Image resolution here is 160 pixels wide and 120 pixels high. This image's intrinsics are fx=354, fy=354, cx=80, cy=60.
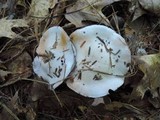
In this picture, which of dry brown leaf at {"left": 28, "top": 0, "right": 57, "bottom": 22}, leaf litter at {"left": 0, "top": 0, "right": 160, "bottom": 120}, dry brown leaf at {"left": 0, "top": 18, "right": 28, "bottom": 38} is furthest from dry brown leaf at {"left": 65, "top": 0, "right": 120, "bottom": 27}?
dry brown leaf at {"left": 0, "top": 18, "right": 28, "bottom": 38}

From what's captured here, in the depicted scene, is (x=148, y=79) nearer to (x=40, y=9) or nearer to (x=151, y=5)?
(x=151, y=5)

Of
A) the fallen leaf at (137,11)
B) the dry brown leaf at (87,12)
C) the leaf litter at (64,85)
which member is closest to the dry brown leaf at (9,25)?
the leaf litter at (64,85)

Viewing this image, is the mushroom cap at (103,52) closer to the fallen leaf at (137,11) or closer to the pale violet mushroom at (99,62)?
the pale violet mushroom at (99,62)

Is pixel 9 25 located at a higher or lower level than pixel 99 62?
higher

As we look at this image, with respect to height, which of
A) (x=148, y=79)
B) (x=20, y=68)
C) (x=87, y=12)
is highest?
(x=87, y=12)

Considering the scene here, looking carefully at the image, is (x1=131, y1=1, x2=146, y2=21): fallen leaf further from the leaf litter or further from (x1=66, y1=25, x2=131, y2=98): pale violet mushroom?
(x1=66, y1=25, x2=131, y2=98): pale violet mushroom

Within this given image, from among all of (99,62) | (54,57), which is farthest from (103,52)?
(54,57)
